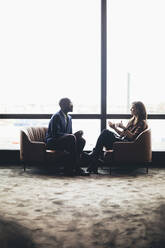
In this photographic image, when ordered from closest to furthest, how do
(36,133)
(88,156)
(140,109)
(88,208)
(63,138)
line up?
1. (88,208)
2. (63,138)
3. (140,109)
4. (88,156)
5. (36,133)

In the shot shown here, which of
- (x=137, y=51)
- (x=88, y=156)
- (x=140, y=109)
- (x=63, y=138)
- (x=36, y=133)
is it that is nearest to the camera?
(x=63, y=138)

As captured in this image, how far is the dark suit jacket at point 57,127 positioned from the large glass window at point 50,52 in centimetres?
83

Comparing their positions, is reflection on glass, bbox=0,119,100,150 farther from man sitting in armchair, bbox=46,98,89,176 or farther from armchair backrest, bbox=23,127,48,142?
man sitting in armchair, bbox=46,98,89,176

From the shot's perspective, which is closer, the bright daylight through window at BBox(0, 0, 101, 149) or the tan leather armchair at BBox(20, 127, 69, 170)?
the tan leather armchair at BBox(20, 127, 69, 170)

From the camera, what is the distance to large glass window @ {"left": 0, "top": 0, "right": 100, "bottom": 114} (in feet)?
18.6

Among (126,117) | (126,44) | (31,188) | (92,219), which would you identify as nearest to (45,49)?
(126,44)

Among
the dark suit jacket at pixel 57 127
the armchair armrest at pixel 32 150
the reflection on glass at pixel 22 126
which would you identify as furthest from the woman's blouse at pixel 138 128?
the armchair armrest at pixel 32 150

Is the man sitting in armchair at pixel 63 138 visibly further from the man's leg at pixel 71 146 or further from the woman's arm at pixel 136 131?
the woman's arm at pixel 136 131

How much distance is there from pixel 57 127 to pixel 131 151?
4.25 feet

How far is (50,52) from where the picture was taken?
5707mm

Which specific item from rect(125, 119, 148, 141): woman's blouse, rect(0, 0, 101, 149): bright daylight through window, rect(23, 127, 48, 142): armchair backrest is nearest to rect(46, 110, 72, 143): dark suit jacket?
rect(23, 127, 48, 142): armchair backrest

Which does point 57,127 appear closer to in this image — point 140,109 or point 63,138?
point 63,138

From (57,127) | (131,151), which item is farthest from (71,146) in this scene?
(131,151)

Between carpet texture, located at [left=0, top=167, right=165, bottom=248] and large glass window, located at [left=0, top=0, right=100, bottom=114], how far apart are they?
1.61 m
